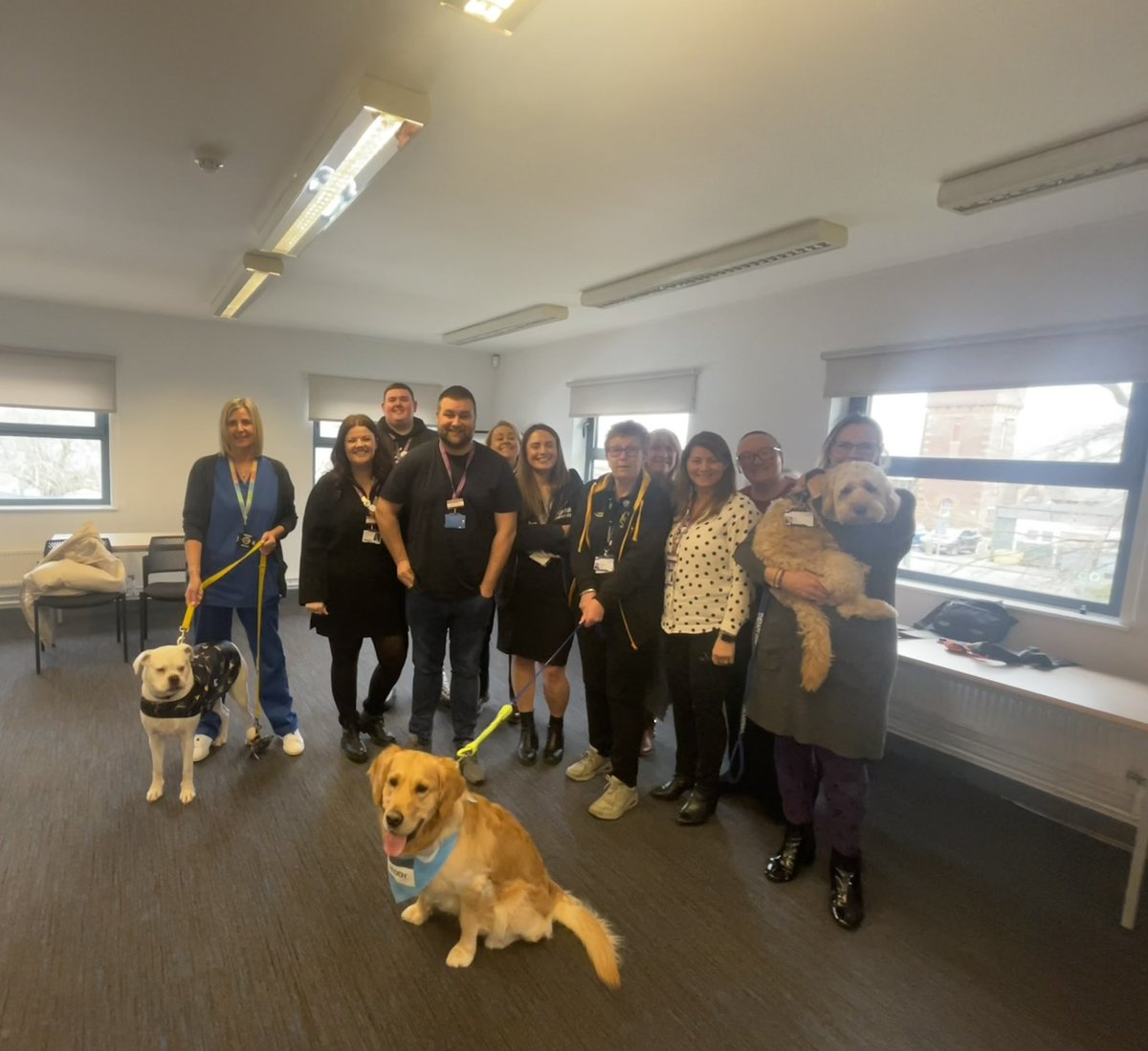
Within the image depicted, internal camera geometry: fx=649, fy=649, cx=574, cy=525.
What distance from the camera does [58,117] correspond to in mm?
2113

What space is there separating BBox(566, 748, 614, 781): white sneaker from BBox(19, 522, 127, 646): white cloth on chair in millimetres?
3373

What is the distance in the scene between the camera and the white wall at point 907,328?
2.72 metres

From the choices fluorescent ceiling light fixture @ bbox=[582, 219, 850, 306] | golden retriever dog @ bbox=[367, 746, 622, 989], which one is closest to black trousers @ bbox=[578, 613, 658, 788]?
golden retriever dog @ bbox=[367, 746, 622, 989]

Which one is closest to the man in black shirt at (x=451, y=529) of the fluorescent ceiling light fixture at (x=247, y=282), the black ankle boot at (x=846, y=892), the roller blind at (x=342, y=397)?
the black ankle boot at (x=846, y=892)

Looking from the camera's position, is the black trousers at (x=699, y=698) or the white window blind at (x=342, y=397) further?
the white window blind at (x=342, y=397)

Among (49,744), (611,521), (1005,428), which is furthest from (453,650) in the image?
(1005,428)

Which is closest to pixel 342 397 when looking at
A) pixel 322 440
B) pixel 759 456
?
pixel 322 440

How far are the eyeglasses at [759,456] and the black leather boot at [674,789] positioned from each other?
54.9 inches

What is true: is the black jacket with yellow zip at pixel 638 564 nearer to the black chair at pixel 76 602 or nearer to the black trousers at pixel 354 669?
the black trousers at pixel 354 669

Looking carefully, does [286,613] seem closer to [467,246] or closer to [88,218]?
[88,218]

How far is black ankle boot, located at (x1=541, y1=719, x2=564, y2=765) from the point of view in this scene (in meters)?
3.03

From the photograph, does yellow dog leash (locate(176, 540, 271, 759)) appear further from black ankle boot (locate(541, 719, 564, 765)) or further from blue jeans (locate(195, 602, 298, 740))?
black ankle boot (locate(541, 719, 564, 765))

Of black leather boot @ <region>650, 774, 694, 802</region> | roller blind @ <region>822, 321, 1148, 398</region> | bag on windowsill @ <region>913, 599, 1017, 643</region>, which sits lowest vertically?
black leather boot @ <region>650, 774, 694, 802</region>

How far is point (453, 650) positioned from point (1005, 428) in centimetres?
292
